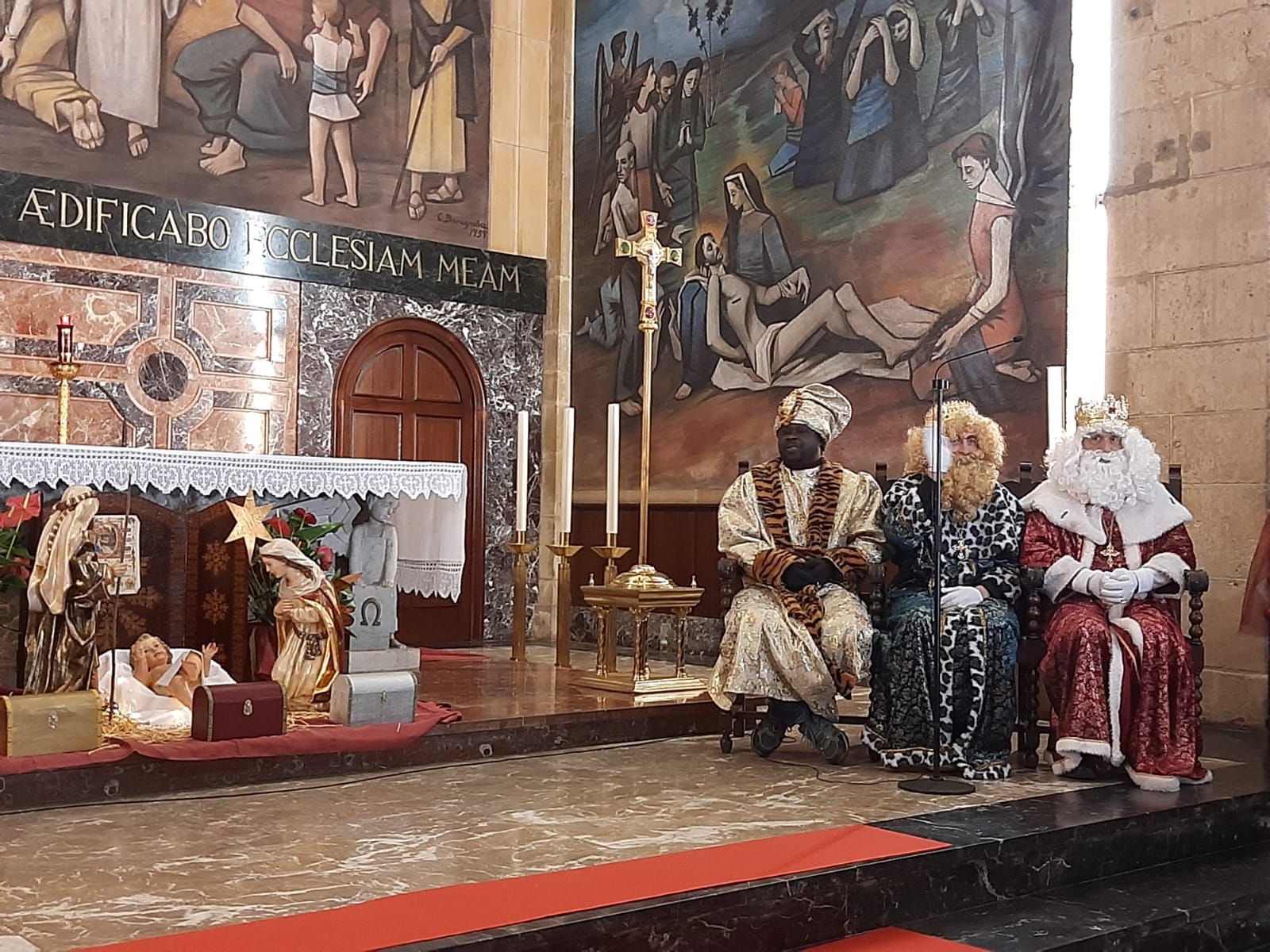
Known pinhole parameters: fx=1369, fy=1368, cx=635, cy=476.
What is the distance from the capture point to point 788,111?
9516mm

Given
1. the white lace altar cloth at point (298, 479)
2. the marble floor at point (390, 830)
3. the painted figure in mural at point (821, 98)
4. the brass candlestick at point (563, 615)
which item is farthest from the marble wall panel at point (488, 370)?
the marble floor at point (390, 830)

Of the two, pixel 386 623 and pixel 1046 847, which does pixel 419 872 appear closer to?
pixel 1046 847

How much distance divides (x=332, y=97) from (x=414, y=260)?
1.35m

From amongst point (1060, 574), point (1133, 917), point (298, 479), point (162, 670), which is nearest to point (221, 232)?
point (298, 479)

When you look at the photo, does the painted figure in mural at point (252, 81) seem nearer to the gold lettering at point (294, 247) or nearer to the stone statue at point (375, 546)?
the gold lettering at point (294, 247)

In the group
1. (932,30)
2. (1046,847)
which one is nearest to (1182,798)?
(1046,847)

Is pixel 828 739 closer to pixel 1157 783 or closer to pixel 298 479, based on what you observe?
pixel 1157 783

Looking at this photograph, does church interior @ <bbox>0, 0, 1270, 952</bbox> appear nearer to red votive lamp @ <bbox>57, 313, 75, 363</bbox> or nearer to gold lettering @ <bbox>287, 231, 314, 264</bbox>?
red votive lamp @ <bbox>57, 313, 75, 363</bbox>

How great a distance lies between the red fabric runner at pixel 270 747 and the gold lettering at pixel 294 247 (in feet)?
16.1

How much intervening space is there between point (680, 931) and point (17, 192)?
7.02m

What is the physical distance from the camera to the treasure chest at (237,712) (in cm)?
535

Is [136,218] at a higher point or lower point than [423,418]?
higher

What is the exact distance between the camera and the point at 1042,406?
7.83m

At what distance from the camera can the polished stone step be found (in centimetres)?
413
